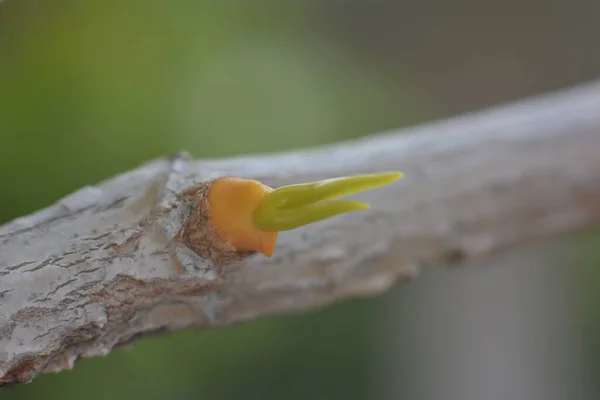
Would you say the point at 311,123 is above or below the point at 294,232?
above

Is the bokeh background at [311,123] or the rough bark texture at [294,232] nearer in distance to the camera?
the rough bark texture at [294,232]

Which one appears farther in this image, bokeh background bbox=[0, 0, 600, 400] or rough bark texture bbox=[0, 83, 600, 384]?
bokeh background bbox=[0, 0, 600, 400]

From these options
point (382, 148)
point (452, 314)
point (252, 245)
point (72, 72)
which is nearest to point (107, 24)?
point (72, 72)

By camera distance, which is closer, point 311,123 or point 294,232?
point 294,232
